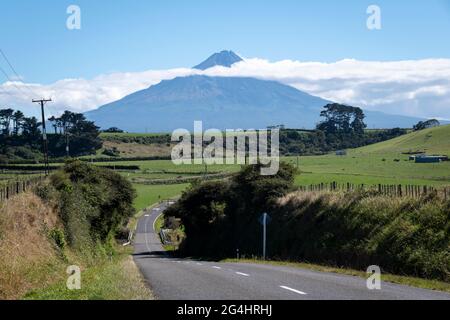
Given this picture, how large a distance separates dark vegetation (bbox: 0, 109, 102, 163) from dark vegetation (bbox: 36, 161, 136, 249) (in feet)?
232

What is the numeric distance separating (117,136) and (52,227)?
15685 cm

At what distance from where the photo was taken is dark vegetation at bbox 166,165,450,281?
26609 mm

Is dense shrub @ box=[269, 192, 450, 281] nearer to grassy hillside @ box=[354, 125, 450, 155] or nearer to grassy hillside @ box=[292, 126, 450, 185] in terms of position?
grassy hillside @ box=[292, 126, 450, 185]

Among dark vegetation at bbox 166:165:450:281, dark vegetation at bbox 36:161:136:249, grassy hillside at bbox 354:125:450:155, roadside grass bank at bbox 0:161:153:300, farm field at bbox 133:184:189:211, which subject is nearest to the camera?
roadside grass bank at bbox 0:161:153:300

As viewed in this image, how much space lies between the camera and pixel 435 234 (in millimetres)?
26203

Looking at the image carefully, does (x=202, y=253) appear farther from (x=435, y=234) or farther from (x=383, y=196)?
(x=435, y=234)

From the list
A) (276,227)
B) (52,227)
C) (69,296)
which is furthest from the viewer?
(276,227)

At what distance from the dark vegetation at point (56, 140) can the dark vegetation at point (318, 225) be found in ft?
217

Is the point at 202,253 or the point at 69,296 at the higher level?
the point at 69,296

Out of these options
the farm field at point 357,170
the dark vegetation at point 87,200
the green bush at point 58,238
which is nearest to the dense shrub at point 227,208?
the dark vegetation at point 87,200

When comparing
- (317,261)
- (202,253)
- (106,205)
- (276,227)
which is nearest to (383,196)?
(317,261)

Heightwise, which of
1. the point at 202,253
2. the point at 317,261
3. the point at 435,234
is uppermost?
the point at 435,234

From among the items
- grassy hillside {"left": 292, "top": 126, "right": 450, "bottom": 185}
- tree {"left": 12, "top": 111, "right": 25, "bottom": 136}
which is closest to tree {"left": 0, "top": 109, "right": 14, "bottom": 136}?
tree {"left": 12, "top": 111, "right": 25, "bottom": 136}

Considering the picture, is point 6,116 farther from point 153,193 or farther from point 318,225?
point 318,225
